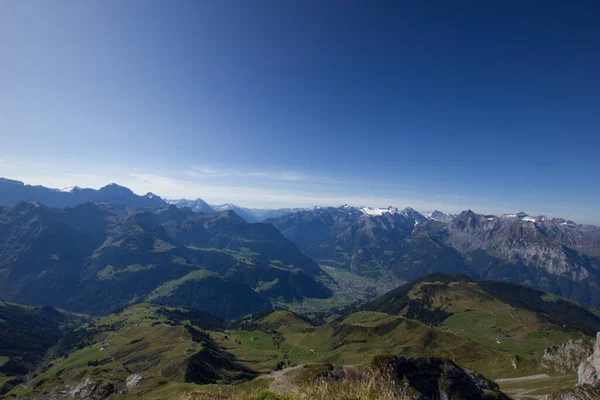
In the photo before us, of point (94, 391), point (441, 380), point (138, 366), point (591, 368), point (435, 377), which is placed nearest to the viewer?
point (441, 380)

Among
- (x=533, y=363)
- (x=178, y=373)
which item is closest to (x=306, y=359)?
(x=178, y=373)

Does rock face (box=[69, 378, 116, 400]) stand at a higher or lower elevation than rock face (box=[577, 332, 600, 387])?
lower

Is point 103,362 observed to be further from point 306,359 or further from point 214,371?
point 306,359

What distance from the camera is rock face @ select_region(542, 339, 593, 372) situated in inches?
4909

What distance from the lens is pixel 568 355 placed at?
429ft

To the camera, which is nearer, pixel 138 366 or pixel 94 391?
pixel 94 391

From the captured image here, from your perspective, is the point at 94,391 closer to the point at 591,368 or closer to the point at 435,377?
the point at 435,377

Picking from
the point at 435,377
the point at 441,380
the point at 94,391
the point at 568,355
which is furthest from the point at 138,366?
the point at 568,355

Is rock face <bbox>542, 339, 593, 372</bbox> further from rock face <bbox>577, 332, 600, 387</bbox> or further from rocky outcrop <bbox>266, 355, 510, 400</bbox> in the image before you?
rocky outcrop <bbox>266, 355, 510, 400</bbox>

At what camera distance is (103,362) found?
185 m

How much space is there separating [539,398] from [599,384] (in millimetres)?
15071

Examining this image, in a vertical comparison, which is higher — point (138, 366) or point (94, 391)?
point (94, 391)

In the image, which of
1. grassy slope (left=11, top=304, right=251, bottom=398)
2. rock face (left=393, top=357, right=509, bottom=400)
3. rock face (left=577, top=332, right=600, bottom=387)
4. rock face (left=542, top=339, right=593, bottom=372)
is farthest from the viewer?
rock face (left=542, top=339, right=593, bottom=372)

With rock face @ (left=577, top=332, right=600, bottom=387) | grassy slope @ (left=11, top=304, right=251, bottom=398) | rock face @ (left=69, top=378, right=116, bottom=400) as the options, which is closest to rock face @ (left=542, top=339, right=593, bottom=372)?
rock face @ (left=577, top=332, right=600, bottom=387)
